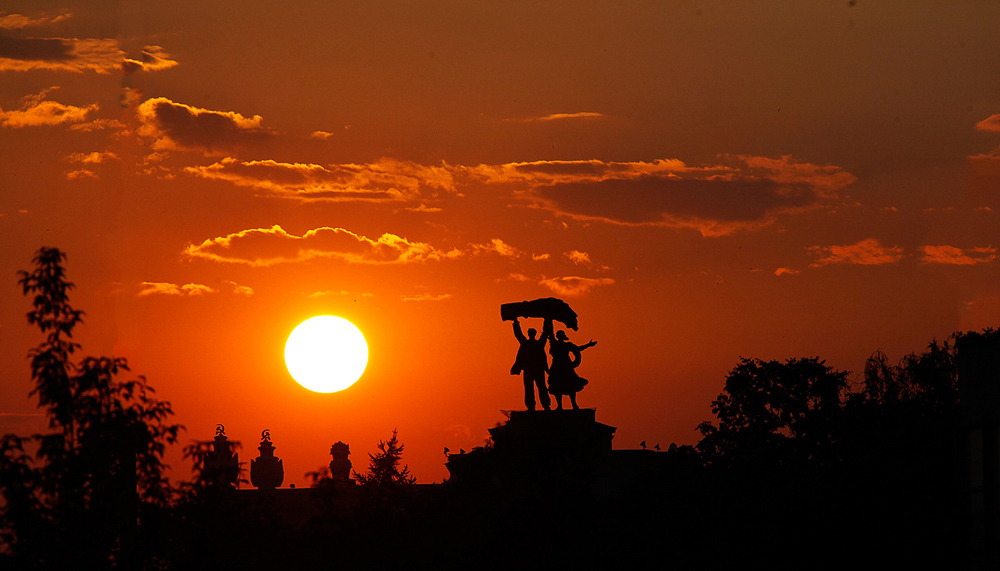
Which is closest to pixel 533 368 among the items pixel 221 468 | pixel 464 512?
pixel 464 512

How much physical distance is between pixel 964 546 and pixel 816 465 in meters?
23.2

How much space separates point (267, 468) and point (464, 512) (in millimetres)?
37695

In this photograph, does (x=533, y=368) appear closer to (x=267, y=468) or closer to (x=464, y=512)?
(x=464, y=512)

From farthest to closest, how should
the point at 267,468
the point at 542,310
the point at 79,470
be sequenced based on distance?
the point at 267,468
the point at 542,310
the point at 79,470

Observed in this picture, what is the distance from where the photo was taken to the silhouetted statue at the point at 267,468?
2279 inches

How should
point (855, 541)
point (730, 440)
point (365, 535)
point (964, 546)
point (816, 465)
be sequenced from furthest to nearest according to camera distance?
point (730, 440) → point (816, 465) → point (855, 541) → point (964, 546) → point (365, 535)

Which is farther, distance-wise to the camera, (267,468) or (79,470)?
(267,468)

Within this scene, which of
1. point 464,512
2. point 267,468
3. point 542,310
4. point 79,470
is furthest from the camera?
point 267,468

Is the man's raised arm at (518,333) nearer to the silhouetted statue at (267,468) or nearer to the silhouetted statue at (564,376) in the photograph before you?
the silhouetted statue at (564,376)

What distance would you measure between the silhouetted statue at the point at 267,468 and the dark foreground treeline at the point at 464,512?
28.6ft

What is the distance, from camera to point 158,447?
1686 centimetres

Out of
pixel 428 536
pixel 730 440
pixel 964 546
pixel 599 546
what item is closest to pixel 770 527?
pixel 964 546

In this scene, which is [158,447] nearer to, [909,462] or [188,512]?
[188,512]

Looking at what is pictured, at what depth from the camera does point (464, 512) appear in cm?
2267
